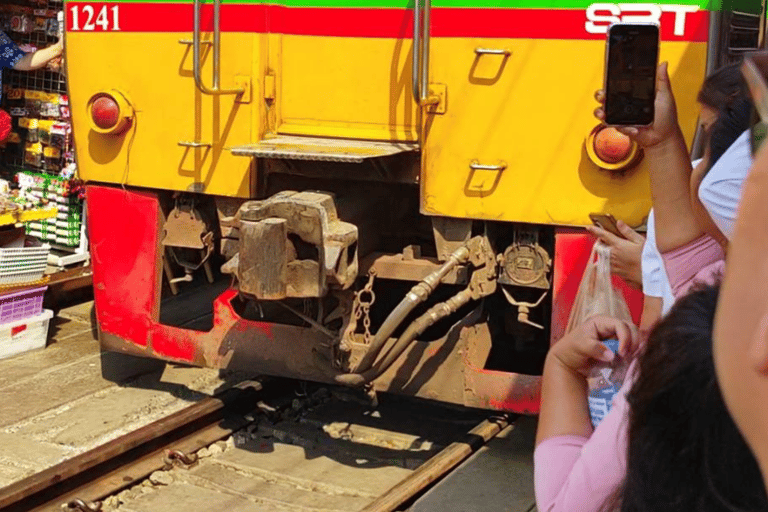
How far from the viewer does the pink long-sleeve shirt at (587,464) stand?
164 cm

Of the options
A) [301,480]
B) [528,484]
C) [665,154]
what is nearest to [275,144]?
[301,480]

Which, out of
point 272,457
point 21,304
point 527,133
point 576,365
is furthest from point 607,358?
point 21,304

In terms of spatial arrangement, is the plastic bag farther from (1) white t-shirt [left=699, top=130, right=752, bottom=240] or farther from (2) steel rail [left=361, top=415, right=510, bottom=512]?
(2) steel rail [left=361, top=415, right=510, bottom=512]

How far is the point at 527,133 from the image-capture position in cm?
→ 449

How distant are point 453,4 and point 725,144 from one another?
8.56ft

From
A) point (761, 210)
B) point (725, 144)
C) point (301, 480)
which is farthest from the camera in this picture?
point (301, 480)

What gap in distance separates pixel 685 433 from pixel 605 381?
937 millimetres

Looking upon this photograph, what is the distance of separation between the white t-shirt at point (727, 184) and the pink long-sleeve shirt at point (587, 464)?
0.09 meters

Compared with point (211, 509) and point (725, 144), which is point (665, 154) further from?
point (211, 509)

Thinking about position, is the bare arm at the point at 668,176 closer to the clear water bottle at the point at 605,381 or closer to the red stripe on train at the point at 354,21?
the clear water bottle at the point at 605,381

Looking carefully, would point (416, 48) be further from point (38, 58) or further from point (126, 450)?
point (38, 58)

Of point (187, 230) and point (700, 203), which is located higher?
point (700, 203)

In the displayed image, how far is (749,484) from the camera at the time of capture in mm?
1224

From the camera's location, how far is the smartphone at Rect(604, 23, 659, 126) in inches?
99.7
